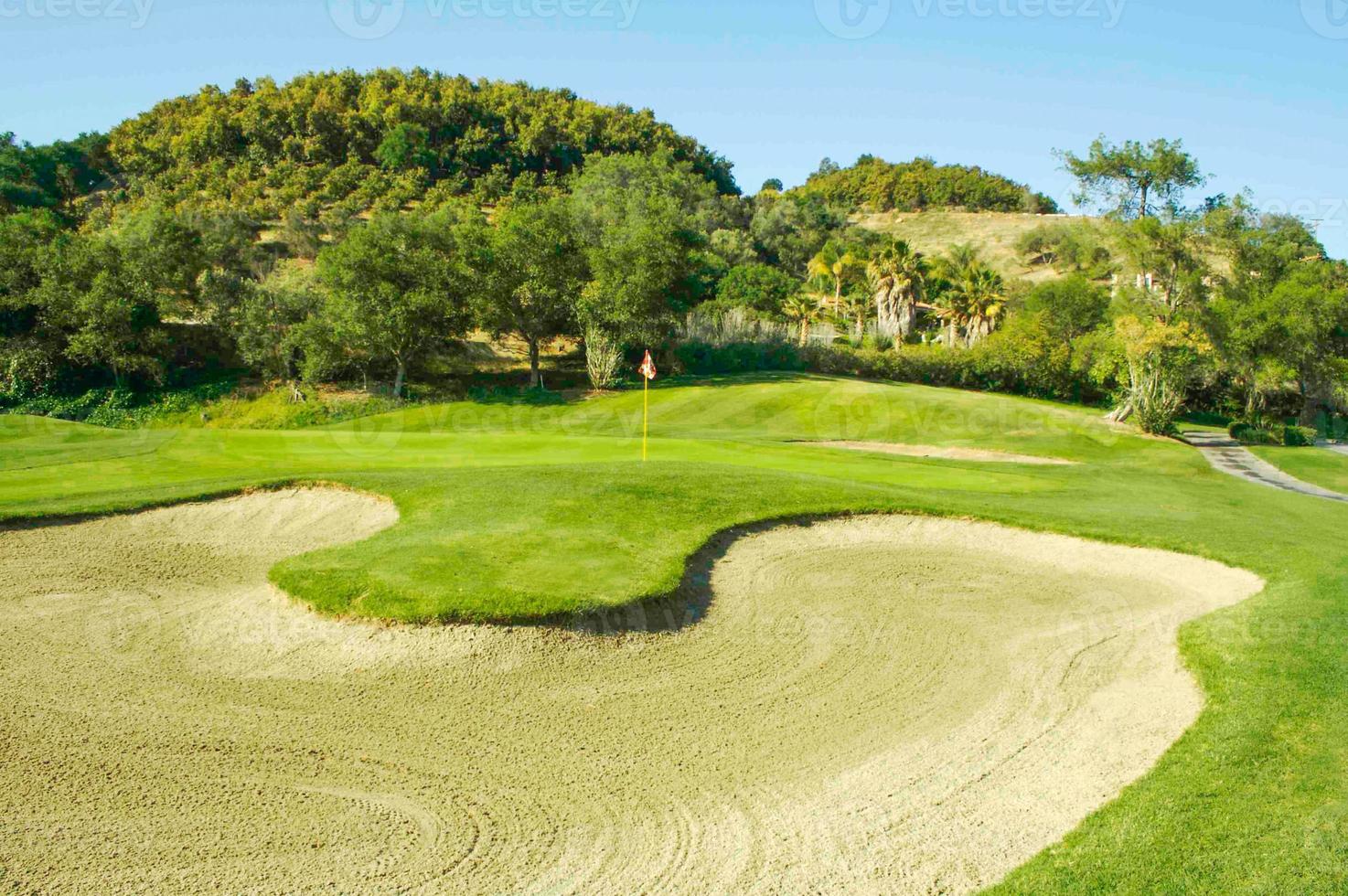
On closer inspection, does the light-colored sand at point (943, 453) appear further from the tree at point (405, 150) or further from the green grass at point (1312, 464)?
the tree at point (405, 150)

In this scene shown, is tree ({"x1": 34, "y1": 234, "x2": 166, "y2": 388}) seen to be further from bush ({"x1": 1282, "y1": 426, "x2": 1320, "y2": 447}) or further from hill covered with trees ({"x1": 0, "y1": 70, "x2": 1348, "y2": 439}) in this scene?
bush ({"x1": 1282, "y1": 426, "x2": 1320, "y2": 447})

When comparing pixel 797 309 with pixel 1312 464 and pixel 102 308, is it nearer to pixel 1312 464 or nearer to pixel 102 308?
pixel 1312 464

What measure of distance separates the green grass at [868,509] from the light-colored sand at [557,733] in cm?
66

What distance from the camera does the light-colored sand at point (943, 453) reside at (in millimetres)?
31922

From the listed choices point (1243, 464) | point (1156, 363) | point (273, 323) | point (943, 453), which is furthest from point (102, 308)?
point (1243, 464)

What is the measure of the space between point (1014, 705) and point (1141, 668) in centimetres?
261

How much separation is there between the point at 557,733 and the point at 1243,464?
3940 centimetres

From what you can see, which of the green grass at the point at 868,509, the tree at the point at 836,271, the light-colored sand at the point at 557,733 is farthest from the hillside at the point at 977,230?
the light-colored sand at the point at 557,733

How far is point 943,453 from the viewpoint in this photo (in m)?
33.4

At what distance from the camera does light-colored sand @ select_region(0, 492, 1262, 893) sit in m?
7.49

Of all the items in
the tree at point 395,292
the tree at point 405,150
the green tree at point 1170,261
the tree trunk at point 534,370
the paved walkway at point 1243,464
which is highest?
the tree at point 405,150

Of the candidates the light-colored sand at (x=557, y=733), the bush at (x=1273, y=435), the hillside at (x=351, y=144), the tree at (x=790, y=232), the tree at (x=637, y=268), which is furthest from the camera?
the tree at (x=790, y=232)

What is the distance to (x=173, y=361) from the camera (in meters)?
45.7

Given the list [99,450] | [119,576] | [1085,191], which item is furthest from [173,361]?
[1085,191]
